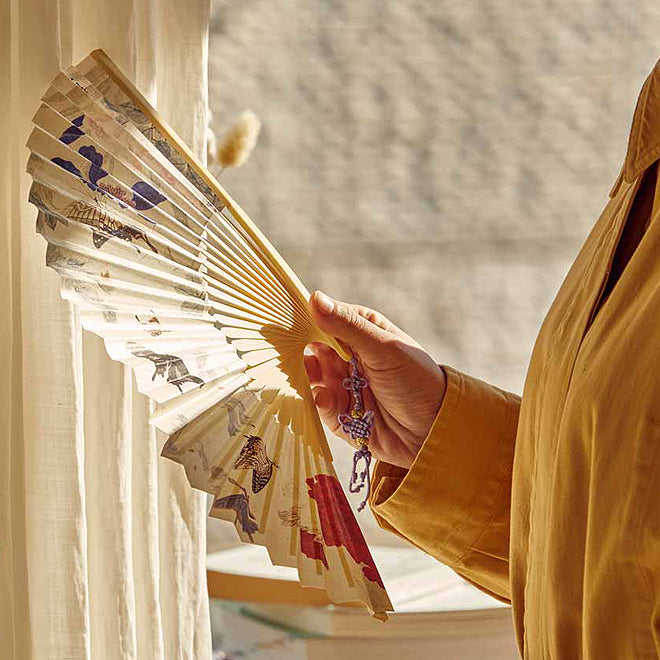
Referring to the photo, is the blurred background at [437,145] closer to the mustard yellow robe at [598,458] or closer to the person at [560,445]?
the person at [560,445]

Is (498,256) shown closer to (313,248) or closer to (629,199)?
(313,248)

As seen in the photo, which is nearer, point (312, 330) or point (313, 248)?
point (312, 330)

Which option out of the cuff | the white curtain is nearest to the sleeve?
the cuff

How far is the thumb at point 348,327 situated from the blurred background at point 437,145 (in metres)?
0.68

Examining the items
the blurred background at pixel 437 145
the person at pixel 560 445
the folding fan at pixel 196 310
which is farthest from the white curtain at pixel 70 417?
the blurred background at pixel 437 145

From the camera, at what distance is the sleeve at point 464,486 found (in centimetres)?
87

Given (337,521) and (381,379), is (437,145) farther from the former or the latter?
Result: (337,521)

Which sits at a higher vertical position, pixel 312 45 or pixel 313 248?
pixel 312 45

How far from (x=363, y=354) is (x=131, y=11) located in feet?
1.40

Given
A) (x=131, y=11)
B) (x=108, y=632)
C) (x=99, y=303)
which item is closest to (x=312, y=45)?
(x=131, y=11)

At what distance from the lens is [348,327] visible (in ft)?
2.70

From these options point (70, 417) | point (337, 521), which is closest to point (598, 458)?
point (337, 521)

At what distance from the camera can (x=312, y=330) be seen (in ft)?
2.71

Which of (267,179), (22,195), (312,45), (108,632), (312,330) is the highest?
(312,45)
